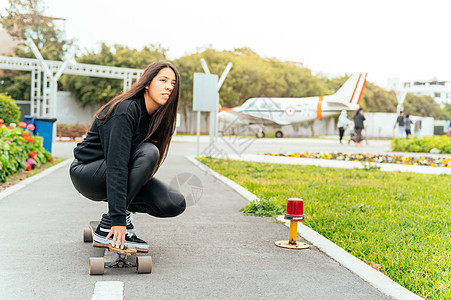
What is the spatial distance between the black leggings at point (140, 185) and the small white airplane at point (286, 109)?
29.5m

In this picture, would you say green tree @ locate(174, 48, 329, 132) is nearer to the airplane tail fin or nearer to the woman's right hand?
the airplane tail fin

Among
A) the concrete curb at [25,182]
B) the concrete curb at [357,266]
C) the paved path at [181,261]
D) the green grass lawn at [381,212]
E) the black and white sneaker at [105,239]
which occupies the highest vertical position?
the black and white sneaker at [105,239]

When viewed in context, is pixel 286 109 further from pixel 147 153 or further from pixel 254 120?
pixel 147 153

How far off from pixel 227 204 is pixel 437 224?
2.84 meters

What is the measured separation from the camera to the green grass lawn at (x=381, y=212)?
4.06m

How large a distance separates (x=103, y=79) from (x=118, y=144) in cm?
3679

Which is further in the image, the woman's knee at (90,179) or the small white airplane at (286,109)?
the small white airplane at (286,109)

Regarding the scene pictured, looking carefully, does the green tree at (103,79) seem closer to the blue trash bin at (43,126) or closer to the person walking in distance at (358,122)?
the person walking in distance at (358,122)

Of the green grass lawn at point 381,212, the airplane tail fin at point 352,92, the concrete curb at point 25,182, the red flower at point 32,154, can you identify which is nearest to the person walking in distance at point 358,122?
the airplane tail fin at point 352,92

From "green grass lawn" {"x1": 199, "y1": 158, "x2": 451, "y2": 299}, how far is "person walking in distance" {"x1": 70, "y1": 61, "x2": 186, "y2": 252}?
186 cm

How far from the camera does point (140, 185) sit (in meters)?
3.81

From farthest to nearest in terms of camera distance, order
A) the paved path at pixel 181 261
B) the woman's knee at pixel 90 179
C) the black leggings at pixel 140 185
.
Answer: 1. the woman's knee at pixel 90 179
2. the black leggings at pixel 140 185
3. the paved path at pixel 181 261

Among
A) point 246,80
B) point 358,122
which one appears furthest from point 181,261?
point 246,80

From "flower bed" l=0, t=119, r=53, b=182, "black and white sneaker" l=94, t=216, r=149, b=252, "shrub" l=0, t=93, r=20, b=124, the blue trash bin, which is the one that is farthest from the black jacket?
"shrub" l=0, t=93, r=20, b=124
